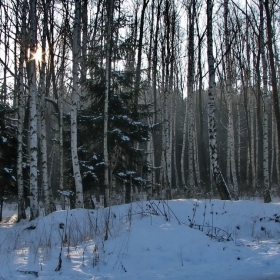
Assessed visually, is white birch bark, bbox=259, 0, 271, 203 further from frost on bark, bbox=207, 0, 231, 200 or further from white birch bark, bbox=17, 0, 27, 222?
white birch bark, bbox=17, 0, 27, 222

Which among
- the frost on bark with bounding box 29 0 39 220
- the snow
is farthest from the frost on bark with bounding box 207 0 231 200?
the frost on bark with bounding box 29 0 39 220

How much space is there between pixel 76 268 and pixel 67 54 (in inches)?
496

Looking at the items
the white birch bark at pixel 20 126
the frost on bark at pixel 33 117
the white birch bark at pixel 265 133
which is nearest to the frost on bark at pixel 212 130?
the white birch bark at pixel 265 133

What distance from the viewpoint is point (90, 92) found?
1252cm

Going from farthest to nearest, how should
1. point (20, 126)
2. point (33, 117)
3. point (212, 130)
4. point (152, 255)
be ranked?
1. point (20, 126)
2. point (212, 130)
3. point (33, 117)
4. point (152, 255)

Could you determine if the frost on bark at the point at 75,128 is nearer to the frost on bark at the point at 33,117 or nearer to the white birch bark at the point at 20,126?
the frost on bark at the point at 33,117

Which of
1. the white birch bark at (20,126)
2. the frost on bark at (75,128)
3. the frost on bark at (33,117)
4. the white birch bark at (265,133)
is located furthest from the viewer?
the white birch bark at (265,133)

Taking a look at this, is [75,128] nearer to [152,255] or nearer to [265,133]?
[152,255]

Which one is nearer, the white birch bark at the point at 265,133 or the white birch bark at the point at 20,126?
the white birch bark at the point at 20,126

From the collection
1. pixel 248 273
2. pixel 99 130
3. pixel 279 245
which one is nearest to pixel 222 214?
pixel 279 245

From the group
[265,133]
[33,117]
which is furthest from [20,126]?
[265,133]

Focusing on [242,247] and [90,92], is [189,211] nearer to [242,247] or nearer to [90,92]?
[242,247]

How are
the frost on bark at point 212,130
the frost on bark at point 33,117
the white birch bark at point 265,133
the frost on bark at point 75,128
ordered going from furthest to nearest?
the white birch bark at point 265,133 < the frost on bark at point 75,128 < the frost on bark at point 212,130 < the frost on bark at point 33,117

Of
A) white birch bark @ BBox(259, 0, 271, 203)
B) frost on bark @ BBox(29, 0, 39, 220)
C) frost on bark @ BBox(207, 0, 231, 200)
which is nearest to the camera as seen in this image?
frost on bark @ BBox(29, 0, 39, 220)
